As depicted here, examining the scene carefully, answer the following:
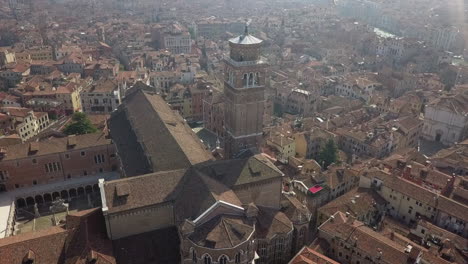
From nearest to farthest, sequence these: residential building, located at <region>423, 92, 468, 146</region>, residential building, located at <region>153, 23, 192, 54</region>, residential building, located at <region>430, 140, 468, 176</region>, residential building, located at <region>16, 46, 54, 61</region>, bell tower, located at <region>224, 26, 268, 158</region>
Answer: bell tower, located at <region>224, 26, 268, 158</region>
residential building, located at <region>430, 140, 468, 176</region>
residential building, located at <region>423, 92, 468, 146</region>
residential building, located at <region>16, 46, 54, 61</region>
residential building, located at <region>153, 23, 192, 54</region>

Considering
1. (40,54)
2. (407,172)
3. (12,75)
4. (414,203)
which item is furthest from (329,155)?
(40,54)

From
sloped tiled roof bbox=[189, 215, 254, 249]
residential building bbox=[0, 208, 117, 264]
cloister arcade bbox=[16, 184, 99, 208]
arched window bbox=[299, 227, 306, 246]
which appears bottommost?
cloister arcade bbox=[16, 184, 99, 208]

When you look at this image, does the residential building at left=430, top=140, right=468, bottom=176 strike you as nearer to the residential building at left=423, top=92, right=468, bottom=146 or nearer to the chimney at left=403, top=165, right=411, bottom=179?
the chimney at left=403, top=165, right=411, bottom=179

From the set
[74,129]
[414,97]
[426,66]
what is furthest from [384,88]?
[74,129]

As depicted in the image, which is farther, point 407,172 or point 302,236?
point 407,172

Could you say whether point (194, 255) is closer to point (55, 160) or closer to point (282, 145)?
point (55, 160)

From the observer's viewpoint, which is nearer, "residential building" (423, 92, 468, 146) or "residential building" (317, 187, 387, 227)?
"residential building" (317, 187, 387, 227)

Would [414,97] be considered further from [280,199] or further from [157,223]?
[157,223]

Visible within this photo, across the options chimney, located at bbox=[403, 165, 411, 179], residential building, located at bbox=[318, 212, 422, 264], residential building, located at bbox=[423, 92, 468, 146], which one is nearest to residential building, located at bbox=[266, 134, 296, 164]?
chimney, located at bbox=[403, 165, 411, 179]
